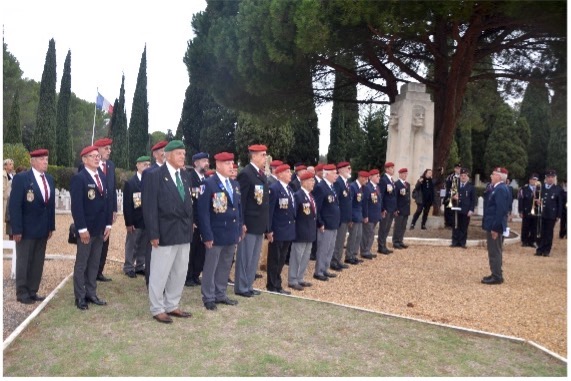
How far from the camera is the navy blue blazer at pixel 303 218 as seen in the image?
7.36 metres

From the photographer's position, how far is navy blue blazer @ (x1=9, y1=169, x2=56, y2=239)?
5910mm

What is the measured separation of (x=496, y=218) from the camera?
802 centimetres

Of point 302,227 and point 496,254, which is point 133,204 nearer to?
point 302,227

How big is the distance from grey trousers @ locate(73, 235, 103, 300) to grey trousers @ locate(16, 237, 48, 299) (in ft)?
2.02

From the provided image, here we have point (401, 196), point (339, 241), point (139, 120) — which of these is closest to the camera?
point (339, 241)

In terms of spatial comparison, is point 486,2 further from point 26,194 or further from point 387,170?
point 26,194

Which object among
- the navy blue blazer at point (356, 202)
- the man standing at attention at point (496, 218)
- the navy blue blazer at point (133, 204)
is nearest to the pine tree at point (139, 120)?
the navy blue blazer at point (356, 202)

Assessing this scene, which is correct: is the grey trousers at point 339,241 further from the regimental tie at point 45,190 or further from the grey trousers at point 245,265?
the regimental tie at point 45,190

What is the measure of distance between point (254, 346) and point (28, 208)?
296 centimetres

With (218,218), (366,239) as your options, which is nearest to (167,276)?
(218,218)

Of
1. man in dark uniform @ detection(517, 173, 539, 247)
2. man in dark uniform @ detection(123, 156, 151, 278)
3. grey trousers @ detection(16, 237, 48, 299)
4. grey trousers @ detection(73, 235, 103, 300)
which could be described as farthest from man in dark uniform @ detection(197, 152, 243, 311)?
man in dark uniform @ detection(517, 173, 539, 247)

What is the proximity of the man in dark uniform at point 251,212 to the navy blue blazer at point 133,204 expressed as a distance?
1.48 metres

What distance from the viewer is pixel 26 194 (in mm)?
5988

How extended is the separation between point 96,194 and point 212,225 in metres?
1.19
